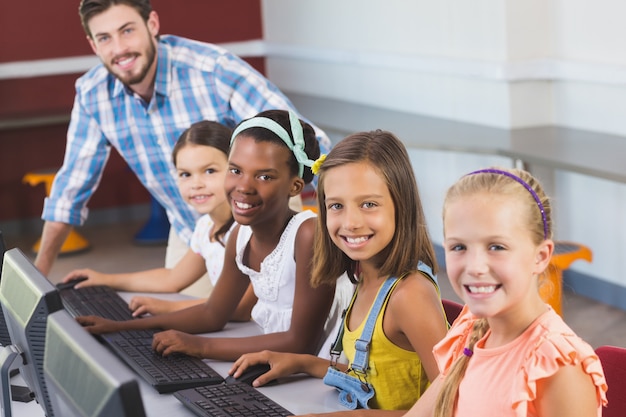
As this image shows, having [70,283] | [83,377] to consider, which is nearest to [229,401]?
[83,377]

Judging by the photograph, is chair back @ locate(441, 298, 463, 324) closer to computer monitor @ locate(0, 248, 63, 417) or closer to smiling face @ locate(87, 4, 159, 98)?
computer monitor @ locate(0, 248, 63, 417)

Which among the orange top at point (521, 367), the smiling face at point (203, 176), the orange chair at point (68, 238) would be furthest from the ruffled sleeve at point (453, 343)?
the orange chair at point (68, 238)

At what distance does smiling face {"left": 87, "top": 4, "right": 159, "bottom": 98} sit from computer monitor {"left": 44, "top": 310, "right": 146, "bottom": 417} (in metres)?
1.81

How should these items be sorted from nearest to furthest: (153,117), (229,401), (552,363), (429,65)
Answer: (552,363), (229,401), (153,117), (429,65)

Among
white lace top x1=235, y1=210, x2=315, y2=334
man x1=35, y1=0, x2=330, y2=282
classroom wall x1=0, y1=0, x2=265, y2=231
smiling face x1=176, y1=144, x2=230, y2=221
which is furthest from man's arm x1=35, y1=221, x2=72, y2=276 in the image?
classroom wall x1=0, y1=0, x2=265, y2=231

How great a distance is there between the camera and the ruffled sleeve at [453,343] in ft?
5.11

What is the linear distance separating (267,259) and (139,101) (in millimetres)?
1069

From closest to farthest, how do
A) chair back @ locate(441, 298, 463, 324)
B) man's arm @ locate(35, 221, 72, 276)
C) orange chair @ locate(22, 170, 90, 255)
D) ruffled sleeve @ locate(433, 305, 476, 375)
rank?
1. ruffled sleeve @ locate(433, 305, 476, 375)
2. chair back @ locate(441, 298, 463, 324)
3. man's arm @ locate(35, 221, 72, 276)
4. orange chair @ locate(22, 170, 90, 255)

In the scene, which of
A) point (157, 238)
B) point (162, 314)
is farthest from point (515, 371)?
point (157, 238)

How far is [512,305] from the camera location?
1414 mm

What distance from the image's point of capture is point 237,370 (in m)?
1.94

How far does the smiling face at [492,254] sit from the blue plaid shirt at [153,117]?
1.70m

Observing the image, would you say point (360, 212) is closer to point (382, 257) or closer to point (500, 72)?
point (382, 257)

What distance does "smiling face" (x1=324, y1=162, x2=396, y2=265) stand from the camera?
6.03 feet
